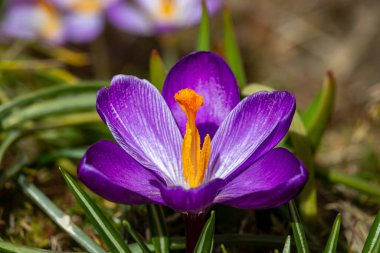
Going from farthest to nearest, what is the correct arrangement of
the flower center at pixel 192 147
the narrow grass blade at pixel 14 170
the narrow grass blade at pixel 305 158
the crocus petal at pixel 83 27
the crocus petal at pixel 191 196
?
the crocus petal at pixel 83 27, the narrow grass blade at pixel 14 170, the narrow grass blade at pixel 305 158, the flower center at pixel 192 147, the crocus petal at pixel 191 196

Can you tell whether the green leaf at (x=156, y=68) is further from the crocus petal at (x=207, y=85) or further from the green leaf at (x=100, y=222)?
the green leaf at (x=100, y=222)

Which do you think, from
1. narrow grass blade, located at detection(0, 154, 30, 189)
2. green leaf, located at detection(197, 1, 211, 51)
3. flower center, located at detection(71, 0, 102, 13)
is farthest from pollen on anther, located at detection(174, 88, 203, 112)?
flower center, located at detection(71, 0, 102, 13)

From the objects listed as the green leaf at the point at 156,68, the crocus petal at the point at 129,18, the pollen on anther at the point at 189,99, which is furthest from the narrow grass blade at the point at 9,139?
the crocus petal at the point at 129,18

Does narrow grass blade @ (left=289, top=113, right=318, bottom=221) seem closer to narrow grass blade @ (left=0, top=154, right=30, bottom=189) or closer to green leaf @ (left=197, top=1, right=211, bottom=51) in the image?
green leaf @ (left=197, top=1, right=211, bottom=51)

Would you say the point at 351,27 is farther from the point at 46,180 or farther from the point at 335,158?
the point at 46,180

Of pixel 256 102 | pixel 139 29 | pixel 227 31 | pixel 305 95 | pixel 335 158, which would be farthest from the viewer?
pixel 305 95

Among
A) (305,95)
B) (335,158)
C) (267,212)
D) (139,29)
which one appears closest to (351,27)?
(305,95)
